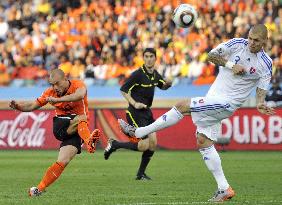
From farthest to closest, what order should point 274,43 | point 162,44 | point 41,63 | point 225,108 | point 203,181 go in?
1. point 41,63
2. point 162,44
3. point 274,43
4. point 203,181
5. point 225,108

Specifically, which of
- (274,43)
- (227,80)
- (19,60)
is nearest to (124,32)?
(19,60)

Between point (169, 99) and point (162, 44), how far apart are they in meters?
2.65

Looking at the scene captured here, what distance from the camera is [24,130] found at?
28.8m

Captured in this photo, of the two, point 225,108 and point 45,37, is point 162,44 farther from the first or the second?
point 225,108

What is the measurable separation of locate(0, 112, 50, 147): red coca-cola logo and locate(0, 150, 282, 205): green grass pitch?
6.01ft

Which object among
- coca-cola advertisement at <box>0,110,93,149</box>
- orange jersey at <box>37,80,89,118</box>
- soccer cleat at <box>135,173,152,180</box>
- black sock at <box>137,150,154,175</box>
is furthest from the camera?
coca-cola advertisement at <box>0,110,93,149</box>

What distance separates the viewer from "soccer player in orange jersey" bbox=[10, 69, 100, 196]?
1352cm

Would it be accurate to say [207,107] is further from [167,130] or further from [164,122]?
[167,130]

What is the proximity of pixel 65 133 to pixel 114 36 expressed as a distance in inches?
736

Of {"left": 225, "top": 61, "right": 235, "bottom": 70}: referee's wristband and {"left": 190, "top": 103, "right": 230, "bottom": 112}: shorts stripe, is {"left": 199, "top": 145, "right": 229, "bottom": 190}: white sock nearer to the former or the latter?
{"left": 190, "top": 103, "right": 230, "bottom": 112}: shorts stripe

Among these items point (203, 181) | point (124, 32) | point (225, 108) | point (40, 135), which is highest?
point (225, 108)

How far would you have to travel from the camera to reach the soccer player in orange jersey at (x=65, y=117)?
1352 centimetres

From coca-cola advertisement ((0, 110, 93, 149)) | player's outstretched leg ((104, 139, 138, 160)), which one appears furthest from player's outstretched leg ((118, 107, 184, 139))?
coca-cola advertisement ((0, 110, 93, 149))

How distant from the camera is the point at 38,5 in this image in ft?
119
